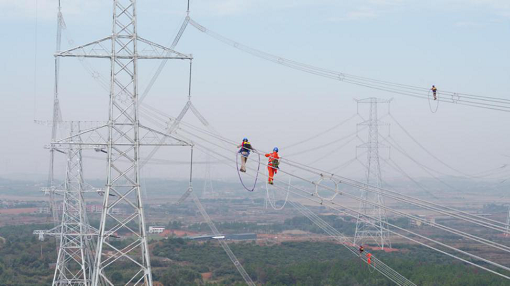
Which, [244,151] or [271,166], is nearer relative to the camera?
[271,166]

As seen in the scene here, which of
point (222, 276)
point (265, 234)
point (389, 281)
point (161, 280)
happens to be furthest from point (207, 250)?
point (265, 234)

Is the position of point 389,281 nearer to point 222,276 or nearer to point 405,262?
point 405,262

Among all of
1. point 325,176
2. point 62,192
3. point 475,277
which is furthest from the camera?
point 475,277

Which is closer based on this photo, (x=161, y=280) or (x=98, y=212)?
(x=161, y=280)

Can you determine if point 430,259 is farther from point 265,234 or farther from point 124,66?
point 124,66

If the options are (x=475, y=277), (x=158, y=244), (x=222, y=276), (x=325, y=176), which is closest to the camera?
(x=325, y=176)

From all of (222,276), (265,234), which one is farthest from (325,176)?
(265,234)

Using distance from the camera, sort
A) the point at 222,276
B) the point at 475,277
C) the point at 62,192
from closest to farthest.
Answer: the point at 62,192 → the point at 475,277 → the point at 222,276

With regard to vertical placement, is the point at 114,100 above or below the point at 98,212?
above

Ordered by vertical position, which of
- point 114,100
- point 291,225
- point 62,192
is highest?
point 114,100
